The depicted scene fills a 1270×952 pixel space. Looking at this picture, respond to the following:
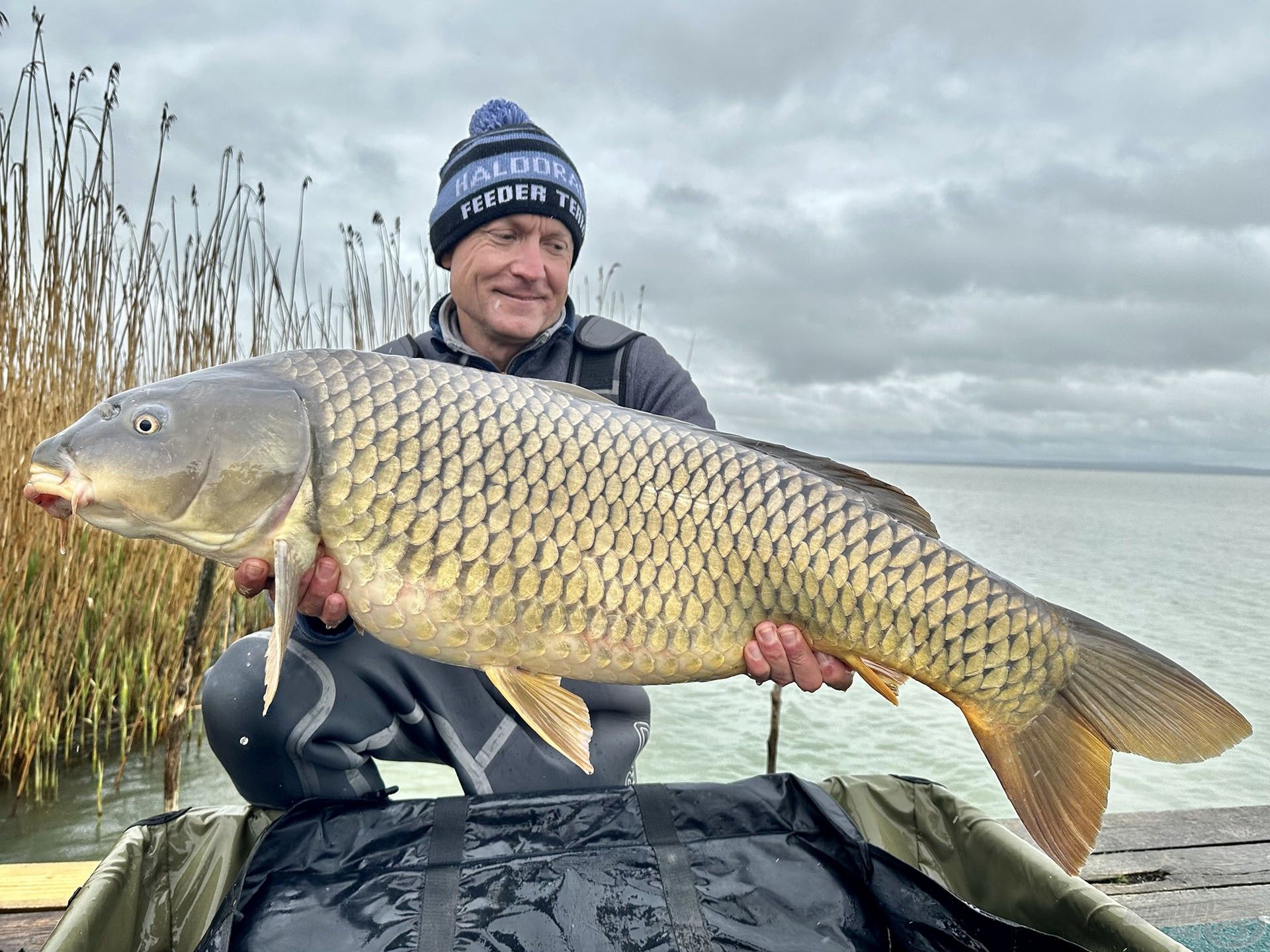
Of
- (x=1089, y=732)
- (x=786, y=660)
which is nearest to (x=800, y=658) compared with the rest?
(x=786, y=660)

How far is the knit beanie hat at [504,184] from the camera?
82.0 inches

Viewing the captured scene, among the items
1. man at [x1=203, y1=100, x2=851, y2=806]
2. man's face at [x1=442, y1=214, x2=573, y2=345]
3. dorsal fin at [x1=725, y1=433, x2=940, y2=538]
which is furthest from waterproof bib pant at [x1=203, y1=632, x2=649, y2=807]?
man's face at [x1=442, y1=214, x2=573, y2=345]

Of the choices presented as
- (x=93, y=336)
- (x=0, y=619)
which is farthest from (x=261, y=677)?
(x=93, y=336)

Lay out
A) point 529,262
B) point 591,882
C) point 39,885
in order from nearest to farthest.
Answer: point 591,882
point 39,885
point 529,262

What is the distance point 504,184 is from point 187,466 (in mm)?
1101

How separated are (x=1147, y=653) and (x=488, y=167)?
1.66 m

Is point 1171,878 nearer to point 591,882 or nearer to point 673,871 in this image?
point 673,871

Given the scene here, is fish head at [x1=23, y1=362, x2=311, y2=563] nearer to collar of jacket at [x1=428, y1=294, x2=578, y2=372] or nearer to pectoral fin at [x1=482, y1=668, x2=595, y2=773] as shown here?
pectoral fin at [x1=482, y1=668, x2=595, y2=773]

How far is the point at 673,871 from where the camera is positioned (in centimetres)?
134

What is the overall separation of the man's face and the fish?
711mm

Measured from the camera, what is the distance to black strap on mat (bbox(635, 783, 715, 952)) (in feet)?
4.06

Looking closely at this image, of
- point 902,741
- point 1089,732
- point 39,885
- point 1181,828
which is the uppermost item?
point 1089,732

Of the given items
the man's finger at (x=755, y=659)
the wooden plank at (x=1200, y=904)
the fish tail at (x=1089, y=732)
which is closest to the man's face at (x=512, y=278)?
the man's finger at (x=755, y=659)

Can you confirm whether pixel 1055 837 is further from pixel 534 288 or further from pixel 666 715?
pixel 666 715
